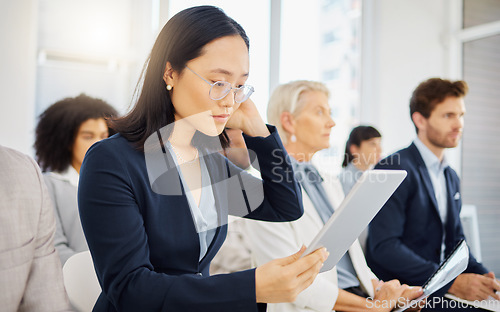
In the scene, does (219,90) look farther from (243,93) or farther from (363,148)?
(363,148)

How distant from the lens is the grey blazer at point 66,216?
2011 mm

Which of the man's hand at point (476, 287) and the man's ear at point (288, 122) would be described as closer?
the man's hand at point (476, 287)

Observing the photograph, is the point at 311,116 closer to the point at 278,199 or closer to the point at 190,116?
the point at 278,199

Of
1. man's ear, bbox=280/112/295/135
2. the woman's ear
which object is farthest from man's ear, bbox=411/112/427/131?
the woman's ear

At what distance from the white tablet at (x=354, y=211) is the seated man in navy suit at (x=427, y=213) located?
1021 millimetres

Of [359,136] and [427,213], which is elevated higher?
[359,136]

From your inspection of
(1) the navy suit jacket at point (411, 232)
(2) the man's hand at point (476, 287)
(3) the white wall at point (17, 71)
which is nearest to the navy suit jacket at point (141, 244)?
(1) the navy suit jacket at point (411, 232)

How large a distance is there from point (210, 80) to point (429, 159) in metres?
1.63

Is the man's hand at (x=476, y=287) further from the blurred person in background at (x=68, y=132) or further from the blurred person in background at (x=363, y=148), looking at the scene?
the blurred person in background at (x=68, y=132)

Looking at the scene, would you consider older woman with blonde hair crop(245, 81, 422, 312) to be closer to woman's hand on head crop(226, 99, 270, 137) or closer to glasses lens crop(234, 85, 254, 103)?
woman's hand on head crop(226, 99, 270, 137)

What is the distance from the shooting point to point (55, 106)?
2457 mm

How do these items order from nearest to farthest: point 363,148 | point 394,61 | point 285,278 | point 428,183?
1. point 285,278
2. point 428,183
3. point 363,148
4. point 394,61

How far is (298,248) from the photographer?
5.67 ft

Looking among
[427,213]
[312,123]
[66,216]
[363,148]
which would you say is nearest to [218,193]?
[312,123]
